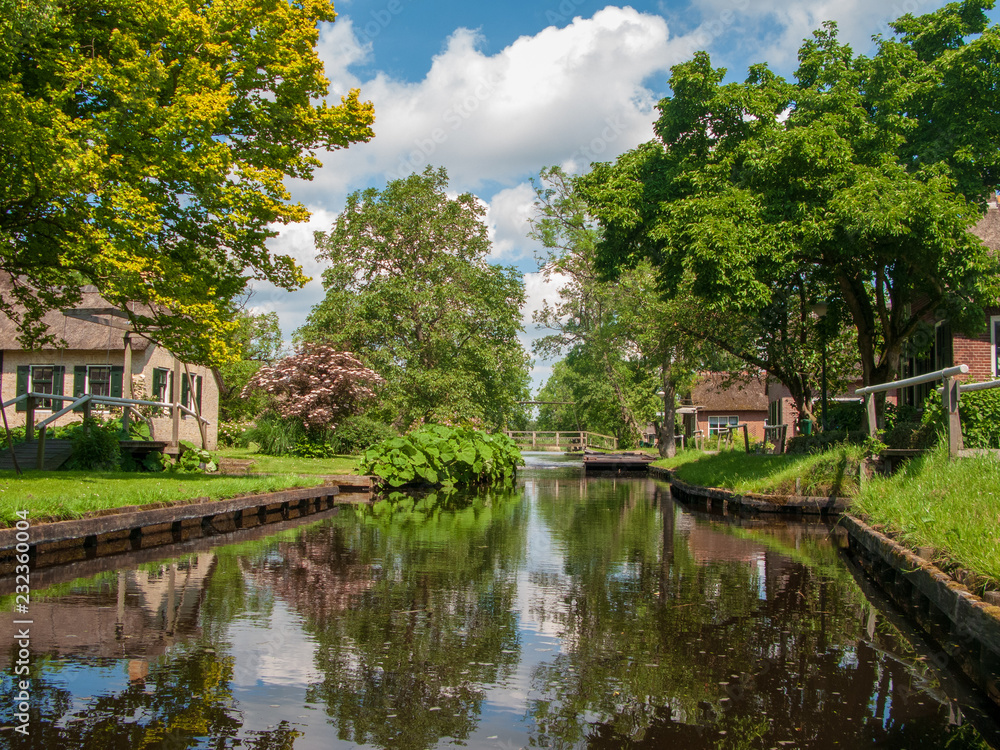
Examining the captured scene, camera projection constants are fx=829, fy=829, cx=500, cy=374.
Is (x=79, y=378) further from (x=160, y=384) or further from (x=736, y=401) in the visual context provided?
(x=736, y=401)

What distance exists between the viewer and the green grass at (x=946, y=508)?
658 cm

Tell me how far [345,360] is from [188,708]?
25248 millimetres

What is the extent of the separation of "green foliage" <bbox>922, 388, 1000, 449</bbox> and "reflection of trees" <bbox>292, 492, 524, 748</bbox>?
8636mm

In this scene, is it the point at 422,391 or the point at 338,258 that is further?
the point at 338,258

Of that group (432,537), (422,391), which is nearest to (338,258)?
(422,391)

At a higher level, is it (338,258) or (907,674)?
(338,258)

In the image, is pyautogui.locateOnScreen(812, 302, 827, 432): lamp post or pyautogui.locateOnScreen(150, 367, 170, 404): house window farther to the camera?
pyautogui.locateOnScreen(150, 367, 170, 404): house window

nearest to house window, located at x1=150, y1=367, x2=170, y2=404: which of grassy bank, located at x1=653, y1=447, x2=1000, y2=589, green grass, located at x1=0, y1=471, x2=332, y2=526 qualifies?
green grass, located at x1=0, y1=471, x2=332, y2=526

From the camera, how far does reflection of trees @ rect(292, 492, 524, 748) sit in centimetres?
479

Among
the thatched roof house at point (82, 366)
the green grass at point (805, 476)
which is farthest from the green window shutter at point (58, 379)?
the green grass at point (805, 476)

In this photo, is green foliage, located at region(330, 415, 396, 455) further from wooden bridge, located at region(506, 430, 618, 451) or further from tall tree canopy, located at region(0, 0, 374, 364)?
wooden bridge, located at region(506, 430, 618, 451)

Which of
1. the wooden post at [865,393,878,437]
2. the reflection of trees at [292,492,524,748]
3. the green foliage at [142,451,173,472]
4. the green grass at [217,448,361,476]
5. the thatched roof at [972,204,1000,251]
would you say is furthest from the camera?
the green grass at [217,448,361,476]

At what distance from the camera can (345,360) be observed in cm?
2959

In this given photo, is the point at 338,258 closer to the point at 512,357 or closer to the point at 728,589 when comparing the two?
the point at 512,357
